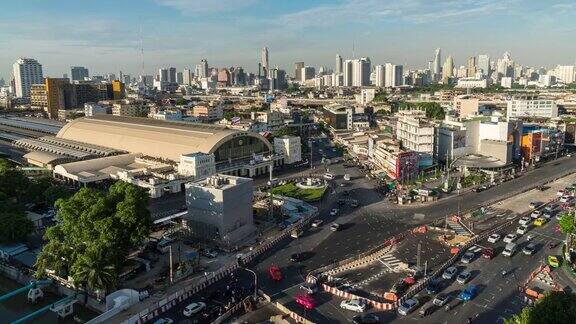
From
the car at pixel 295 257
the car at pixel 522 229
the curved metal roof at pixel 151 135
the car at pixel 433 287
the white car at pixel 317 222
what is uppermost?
the curved metal roof at pixel 151 135

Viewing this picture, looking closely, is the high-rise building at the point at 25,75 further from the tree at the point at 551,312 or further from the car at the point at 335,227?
the tree at the point at 551,312

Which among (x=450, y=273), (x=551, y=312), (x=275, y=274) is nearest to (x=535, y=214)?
(x=450, y=273)

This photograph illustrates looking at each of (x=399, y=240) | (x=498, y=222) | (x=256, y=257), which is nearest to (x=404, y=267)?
(x=399, y=240)

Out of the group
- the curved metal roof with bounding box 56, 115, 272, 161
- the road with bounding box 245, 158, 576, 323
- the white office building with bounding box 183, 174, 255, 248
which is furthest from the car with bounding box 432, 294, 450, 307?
the curved metal roof with bounding box 56, 115, 272, 161

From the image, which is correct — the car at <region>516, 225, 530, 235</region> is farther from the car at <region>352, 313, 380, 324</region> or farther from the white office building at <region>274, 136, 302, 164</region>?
the white office building at <region>274, 136, 302, 164</region>

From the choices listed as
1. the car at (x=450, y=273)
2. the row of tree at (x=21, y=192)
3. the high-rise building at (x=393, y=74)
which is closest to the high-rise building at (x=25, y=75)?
the high-rise building at (x=393, y=74)
